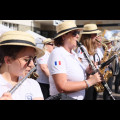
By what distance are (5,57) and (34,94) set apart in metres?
0.33

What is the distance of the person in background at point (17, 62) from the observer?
1.43m

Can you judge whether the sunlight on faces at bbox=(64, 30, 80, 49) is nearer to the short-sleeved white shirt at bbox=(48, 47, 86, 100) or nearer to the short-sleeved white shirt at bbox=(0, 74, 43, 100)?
the short-sleeved white shirt at bbox=(48, 47, 86, 100)

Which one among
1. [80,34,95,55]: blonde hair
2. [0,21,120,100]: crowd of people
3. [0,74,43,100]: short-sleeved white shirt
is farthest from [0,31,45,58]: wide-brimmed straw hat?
[80,34,95,55]: blonde hair

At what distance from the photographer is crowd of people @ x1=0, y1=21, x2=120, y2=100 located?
56.7 inches

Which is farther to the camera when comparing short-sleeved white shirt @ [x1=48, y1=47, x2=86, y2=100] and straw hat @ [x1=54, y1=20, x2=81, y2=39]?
straw hat @ [x1=54, y1=20, x2=81, y2=39]

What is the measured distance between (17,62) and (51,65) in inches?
30.2

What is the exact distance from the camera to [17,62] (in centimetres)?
143

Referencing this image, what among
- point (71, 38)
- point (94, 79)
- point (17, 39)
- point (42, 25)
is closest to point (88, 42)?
point (71, 38)

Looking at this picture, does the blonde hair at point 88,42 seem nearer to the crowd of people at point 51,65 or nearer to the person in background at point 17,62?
the crowd of people at point 51,65

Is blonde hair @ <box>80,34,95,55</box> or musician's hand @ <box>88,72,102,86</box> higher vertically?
blonde hair @ <box>80,34,95,55</box>

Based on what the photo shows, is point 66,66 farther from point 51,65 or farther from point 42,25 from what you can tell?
point 42,25
